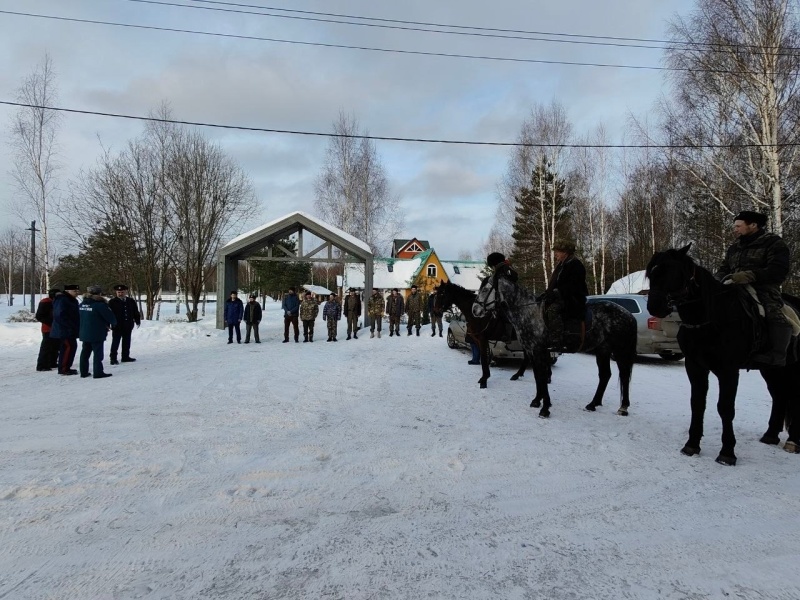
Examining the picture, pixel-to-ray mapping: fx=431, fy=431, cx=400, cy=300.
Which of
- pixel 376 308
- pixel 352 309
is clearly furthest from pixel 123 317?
pixel 376 308

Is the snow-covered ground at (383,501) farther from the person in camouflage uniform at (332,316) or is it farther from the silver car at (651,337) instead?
the person in camouflage uniform at (332,316)

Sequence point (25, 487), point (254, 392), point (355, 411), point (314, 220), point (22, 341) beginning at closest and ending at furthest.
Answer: point (25, 487)
point (355, 411)
point (254, 392)
point (22, 341)
point (314, 220)

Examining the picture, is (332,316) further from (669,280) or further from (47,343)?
(669,280)

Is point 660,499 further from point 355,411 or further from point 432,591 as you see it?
point 355,411

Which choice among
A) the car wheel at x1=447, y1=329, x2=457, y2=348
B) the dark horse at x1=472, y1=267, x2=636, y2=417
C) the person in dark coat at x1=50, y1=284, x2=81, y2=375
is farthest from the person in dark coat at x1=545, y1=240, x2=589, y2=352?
the person in dark coat at x1=50, y1=284, x2=81, y2=375

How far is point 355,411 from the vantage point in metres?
5.96

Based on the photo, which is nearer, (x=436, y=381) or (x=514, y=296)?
(x=514, y=296)

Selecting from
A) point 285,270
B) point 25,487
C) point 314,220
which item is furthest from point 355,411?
point 285,270

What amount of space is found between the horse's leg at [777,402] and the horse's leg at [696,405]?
0.99 metres

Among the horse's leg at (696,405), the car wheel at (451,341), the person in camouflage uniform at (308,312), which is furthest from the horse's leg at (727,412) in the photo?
the person in camouflage uniform at (308,312)

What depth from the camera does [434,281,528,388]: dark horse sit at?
773 centimetres

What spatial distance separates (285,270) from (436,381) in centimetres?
3522

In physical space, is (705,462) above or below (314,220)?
below

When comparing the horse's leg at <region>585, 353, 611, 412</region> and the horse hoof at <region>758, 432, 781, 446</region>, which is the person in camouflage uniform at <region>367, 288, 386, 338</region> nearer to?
the horse's leg at <region>585, 353, 611, 412</region>
